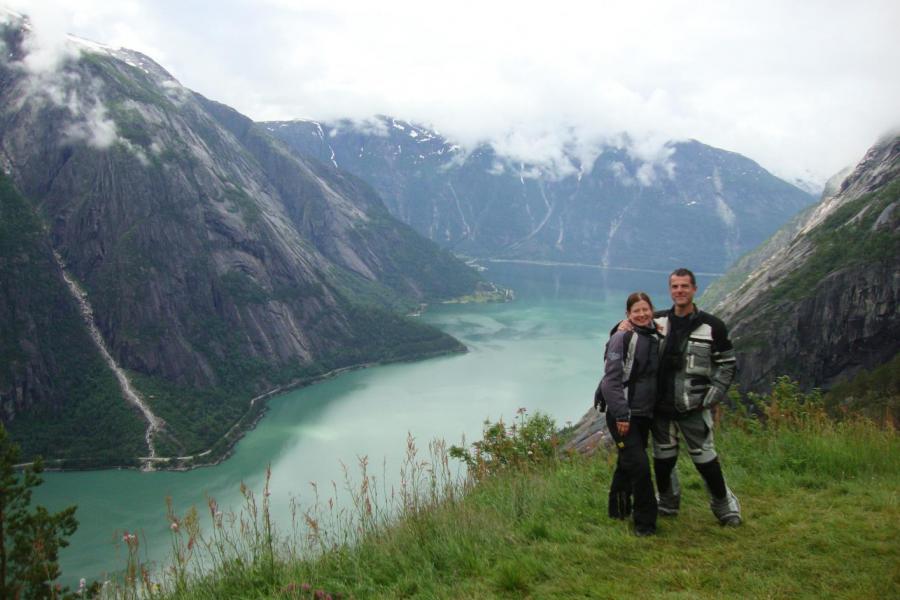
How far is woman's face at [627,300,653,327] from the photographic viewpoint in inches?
256

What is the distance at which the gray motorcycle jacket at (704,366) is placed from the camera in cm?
633

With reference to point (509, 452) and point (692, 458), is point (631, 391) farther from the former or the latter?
point (509, 452)

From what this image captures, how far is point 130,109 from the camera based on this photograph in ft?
423

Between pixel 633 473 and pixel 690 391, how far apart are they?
1.01m

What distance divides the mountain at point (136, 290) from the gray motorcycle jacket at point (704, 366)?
73.9 metres

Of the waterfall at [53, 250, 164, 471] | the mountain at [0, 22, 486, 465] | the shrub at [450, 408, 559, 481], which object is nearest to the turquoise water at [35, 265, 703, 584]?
the mountain at [0, 22, 486, 465]

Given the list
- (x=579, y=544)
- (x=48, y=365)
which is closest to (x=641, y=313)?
(x=579, y=544)

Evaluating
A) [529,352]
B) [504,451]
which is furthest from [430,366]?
[504,451]

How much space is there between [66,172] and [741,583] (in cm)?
13025

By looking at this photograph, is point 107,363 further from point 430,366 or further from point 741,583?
point 741,583

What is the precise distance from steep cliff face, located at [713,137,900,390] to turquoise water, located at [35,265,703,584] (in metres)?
22.5

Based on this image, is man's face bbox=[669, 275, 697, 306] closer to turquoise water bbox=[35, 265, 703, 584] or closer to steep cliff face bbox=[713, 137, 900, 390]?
turquoise water bbox=[35, 265, 703, 584]

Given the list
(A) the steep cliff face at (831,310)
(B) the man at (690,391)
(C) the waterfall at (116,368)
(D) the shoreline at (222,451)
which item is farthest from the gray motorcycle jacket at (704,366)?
(C) the waterfall at (116,368)

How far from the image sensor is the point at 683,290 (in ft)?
21.1
